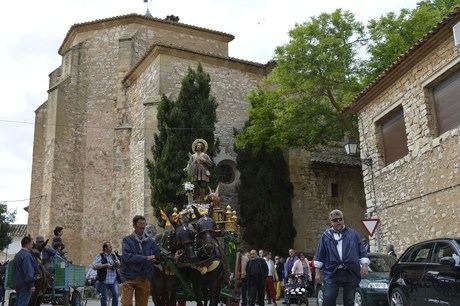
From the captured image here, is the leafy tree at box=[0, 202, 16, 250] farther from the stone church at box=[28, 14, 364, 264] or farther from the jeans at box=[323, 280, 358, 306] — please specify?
the jeans at box=[323, 280, 358, 306]

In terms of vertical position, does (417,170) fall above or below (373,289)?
above

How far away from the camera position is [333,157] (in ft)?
80.7

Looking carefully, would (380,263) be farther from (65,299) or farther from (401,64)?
(65,299)

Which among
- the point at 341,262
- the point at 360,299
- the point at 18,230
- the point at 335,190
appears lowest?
the point at 360,299

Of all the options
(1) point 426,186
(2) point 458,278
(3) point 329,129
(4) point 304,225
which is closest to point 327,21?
(3) point 329,129

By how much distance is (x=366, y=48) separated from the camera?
1798 centimetres

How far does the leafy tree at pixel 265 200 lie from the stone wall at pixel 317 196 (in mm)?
977

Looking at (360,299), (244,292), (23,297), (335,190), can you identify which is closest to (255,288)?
(244,292)

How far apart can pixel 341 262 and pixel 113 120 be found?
20264mm

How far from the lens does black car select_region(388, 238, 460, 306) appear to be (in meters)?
6.70

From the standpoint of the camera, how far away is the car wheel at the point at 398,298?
8.02 metres

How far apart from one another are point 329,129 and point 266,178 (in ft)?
13.3

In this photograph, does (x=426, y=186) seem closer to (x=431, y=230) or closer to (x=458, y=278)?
(x=431, y=230)

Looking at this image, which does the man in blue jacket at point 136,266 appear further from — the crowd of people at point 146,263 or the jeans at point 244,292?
the jeans at point 244,292
